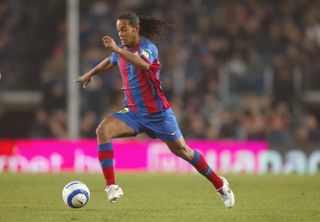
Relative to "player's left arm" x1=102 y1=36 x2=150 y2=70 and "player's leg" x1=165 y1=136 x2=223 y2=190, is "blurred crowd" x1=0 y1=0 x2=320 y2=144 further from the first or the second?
"player's left arm" x1=102 y1=36 x2=150 y2=70

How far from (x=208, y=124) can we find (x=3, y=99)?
661 centimetres

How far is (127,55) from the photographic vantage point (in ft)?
27.4

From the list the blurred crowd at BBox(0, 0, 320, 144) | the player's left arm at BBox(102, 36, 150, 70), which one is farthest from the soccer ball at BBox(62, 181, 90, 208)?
the blurred crowd at BBox(0, 0, 320, 144)

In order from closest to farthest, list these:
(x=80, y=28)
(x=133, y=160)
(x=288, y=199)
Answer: (x=288, y=199), (x=133, y=160), (x=80, y=28)

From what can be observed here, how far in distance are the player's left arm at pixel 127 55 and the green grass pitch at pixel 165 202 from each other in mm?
1565

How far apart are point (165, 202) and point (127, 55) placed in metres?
2.25

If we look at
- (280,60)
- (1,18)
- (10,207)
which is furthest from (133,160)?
(10,207)

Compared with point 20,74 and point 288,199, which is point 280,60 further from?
point 288,199

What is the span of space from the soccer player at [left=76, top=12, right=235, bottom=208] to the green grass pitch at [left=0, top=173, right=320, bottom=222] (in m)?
0.52

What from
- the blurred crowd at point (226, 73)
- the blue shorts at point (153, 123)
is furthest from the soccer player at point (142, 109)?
the blurred crowd at point (226, 73)

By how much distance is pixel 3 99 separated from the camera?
74.3 feet

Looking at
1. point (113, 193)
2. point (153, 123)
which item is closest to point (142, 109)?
point (153, 123)

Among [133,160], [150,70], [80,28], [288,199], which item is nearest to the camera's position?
[150,70]

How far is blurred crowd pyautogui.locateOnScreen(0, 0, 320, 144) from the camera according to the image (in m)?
19.2
